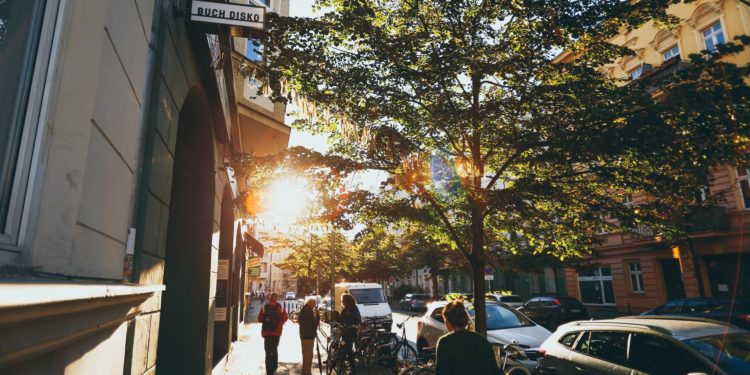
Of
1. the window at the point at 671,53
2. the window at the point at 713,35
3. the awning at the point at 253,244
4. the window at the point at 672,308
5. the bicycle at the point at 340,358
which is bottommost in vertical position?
the bicycle at the point at 340,358

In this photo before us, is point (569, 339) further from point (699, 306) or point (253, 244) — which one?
point (253, 244)

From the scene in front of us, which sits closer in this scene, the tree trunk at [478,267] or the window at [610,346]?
the window at [610,346]

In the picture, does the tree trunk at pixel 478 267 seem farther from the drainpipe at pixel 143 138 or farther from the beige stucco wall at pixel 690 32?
the beige stucco wall at pixel 690 32

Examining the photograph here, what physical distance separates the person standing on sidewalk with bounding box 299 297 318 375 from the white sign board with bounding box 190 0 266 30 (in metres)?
6.65

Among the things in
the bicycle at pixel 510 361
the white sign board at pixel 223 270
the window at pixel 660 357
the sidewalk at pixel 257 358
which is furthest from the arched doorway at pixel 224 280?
the window at pixel 660 357

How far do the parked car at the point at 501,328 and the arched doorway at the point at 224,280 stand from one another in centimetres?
516

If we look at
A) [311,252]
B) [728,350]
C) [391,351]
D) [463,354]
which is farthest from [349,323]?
[311,252]

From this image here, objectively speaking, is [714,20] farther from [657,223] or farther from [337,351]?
[337,351]

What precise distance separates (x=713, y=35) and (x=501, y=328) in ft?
65.6

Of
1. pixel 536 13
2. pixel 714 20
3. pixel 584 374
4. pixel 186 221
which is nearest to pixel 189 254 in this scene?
pixel 186 221

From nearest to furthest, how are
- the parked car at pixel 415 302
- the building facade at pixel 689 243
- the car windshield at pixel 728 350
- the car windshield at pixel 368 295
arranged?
the car windshield at pixel 728 350, the car windshield at pixel 368 295, the building facade at pixel 689 243, the parked car at pixel 415 302

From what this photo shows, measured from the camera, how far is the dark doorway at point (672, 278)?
2306 centimetres

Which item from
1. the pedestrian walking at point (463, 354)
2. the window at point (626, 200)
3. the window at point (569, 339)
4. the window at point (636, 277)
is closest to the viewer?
the pedestrian walking at point (463, 354)

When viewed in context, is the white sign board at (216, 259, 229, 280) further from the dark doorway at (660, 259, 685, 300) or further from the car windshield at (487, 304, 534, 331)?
the dark doorway at (660, 259, 685, 300)
